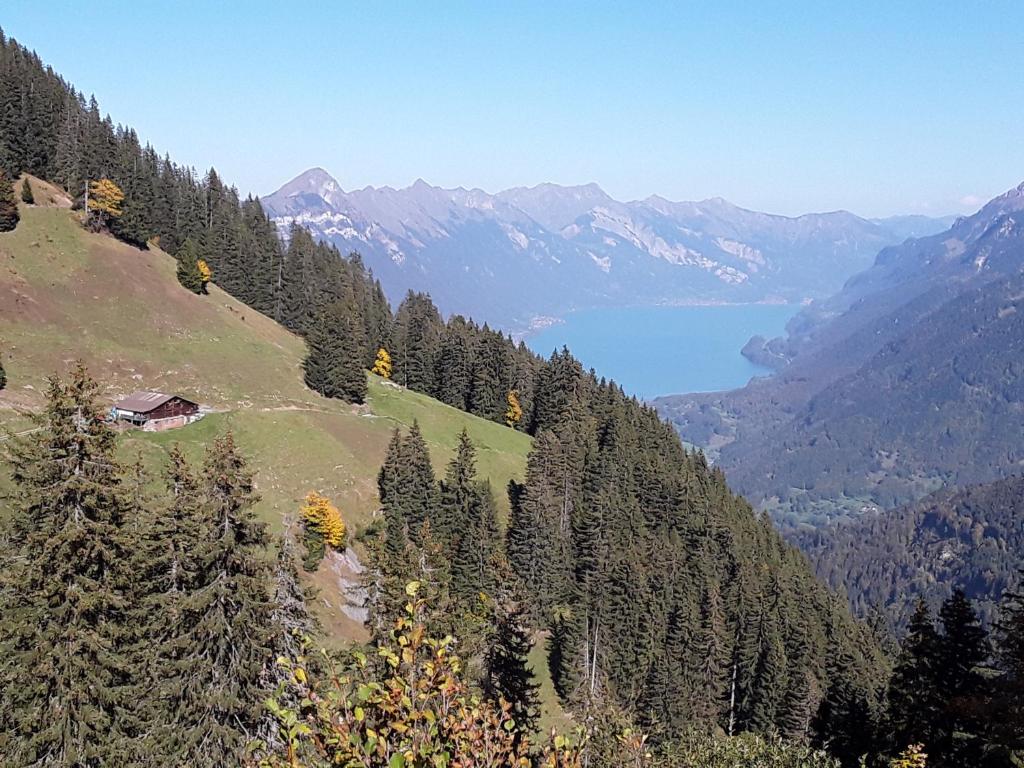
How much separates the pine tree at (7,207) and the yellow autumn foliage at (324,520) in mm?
52542

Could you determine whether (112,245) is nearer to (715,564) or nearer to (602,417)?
(602,417)

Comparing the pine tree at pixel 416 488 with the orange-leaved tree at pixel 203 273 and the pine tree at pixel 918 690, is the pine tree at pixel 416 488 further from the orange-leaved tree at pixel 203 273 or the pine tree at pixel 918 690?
the orange-leaved tree at pixel 203 273

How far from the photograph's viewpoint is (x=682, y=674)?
60469 mm

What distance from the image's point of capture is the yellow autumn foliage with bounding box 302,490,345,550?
188 feet

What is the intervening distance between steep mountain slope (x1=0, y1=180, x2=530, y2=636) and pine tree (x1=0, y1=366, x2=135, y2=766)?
34.0 m

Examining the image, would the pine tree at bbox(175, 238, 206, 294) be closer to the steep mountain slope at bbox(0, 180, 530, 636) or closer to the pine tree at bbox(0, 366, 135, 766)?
the steep mountain slope at bbox(0, 180, 530, 636)

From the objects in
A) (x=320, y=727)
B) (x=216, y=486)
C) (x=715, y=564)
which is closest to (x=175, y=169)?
(x=715, y=564)

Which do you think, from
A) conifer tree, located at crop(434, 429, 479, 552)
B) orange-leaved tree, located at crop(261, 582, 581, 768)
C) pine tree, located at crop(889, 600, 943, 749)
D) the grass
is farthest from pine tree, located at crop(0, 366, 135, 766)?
conifer tree, located at crop(434, 429, 479, 552)

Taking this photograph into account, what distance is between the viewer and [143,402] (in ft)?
210

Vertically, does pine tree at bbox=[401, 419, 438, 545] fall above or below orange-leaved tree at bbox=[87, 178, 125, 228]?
below

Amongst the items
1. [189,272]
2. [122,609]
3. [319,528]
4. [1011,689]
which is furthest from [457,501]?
[1011,689]

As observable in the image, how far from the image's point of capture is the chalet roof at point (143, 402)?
62938mm

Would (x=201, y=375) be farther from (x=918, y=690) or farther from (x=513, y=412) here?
(x=918, y=690)

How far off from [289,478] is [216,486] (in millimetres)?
43770
